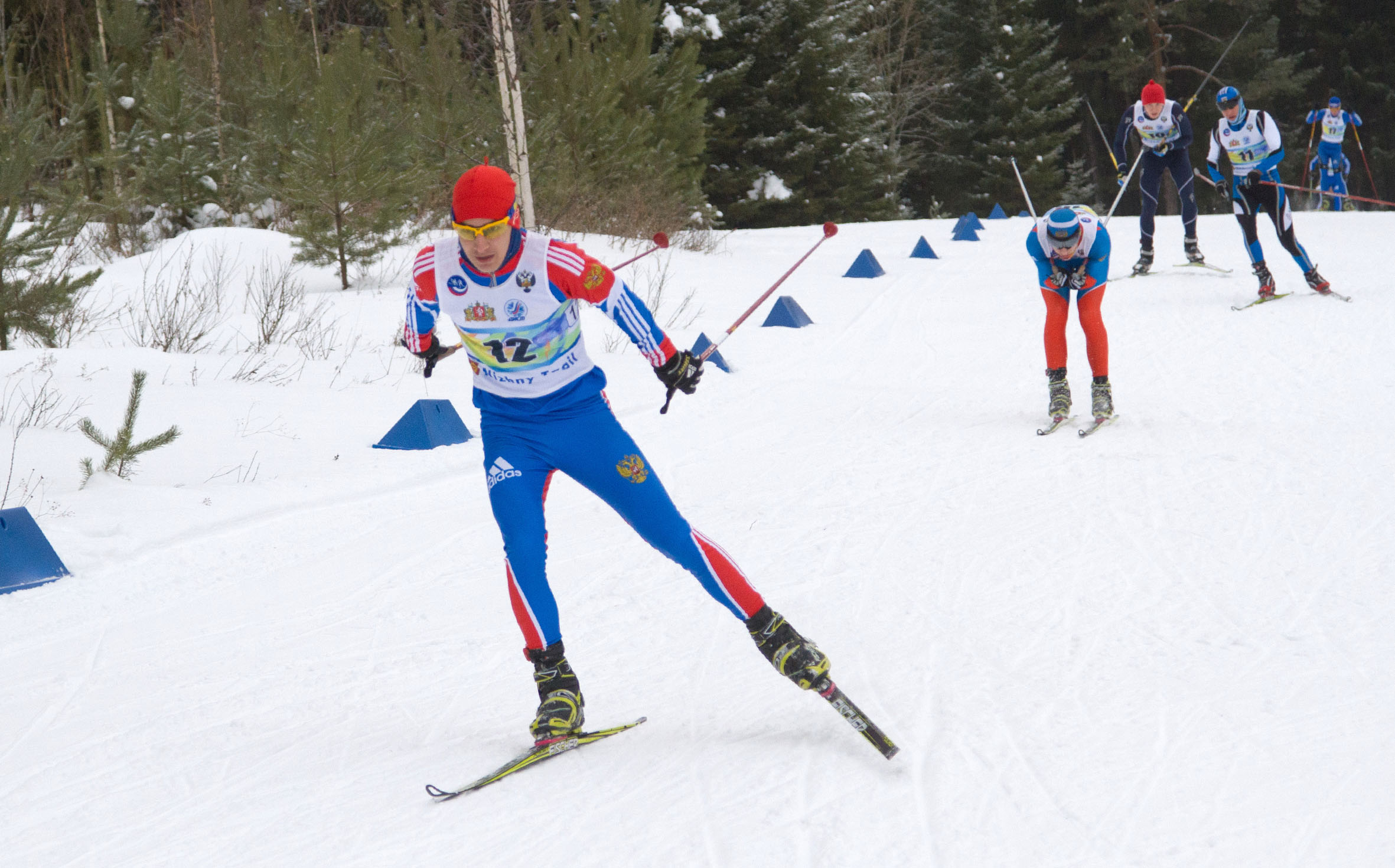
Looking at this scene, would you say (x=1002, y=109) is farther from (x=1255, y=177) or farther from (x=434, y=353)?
(x=434, y=353)

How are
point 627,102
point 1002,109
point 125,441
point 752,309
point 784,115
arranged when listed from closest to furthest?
1. point 752,309
2. point 125,441
3. point 627,102
4. point 784,115
5. point 1002,109

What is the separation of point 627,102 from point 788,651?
1536cm

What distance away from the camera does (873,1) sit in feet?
103

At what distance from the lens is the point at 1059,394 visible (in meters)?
6.79

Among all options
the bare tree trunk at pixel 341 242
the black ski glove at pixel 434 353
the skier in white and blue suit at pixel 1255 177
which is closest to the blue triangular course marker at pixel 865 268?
Answer: the skier in white and blue suit at pixel 1255 177

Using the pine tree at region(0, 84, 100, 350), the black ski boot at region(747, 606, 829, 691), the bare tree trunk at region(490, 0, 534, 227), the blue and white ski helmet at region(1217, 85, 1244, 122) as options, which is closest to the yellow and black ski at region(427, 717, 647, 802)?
the black ski boot at region(747, 606, 829, 691)

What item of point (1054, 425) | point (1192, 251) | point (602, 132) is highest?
point (1054, 425)

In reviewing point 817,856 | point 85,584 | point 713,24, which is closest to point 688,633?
point 817,856

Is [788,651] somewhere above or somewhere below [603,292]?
below

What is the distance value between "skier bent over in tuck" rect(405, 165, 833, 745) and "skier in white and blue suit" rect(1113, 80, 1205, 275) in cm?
923

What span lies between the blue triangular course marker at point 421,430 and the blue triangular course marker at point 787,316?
15.0 feet

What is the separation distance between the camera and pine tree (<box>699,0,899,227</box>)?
23719mm

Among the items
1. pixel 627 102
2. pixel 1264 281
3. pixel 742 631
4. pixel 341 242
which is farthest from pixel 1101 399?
pixel 627 102

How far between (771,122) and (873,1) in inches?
359
